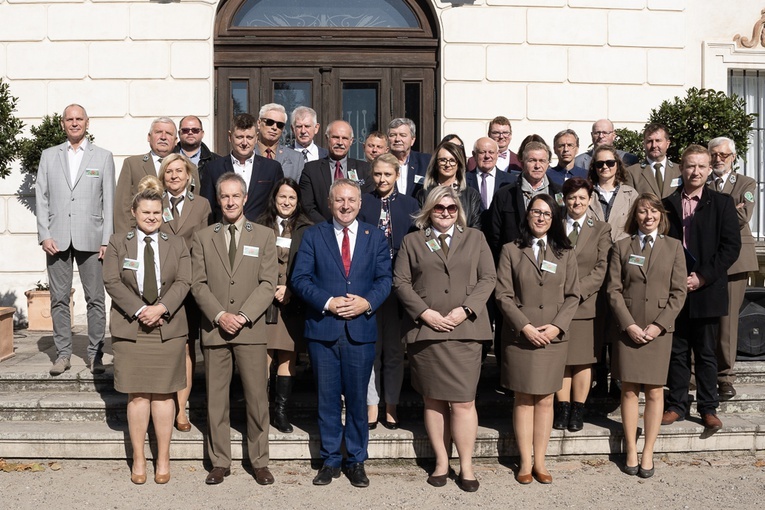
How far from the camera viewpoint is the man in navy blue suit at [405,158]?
6.46 meters

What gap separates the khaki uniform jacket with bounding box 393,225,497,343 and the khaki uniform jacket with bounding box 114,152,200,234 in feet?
5.96

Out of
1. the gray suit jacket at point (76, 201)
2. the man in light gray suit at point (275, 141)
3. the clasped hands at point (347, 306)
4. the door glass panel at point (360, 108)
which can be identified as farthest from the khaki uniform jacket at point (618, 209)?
the door glass panel at point (360, 108)

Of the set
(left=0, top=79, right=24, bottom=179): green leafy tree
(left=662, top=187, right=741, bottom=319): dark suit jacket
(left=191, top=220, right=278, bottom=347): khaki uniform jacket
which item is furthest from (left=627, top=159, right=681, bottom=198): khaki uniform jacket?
(left=0, top=79, right=24, bottom=179): green leafy tree

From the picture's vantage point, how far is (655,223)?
558 centimetres

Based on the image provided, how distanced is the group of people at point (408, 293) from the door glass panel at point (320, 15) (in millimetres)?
4110

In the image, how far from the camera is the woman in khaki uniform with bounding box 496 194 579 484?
5.34 metres

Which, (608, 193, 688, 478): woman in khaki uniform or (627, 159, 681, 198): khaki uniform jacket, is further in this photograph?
(627, 159, 681, 198): khaki uniform jacket

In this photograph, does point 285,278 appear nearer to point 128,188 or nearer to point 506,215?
point 128,188

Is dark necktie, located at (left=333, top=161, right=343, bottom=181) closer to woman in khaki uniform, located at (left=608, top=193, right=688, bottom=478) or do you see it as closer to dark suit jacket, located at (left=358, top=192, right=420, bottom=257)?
dark suit jacket, located at (left=358, top=192, right=420, bottom=257)

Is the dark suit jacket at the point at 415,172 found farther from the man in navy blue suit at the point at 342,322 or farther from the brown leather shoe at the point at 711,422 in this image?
the brown leather shoe at the point at 711,422

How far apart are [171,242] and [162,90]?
4.80 m

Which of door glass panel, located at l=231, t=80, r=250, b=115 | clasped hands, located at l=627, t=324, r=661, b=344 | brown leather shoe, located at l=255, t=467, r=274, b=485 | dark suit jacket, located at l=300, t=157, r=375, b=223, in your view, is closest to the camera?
brown leather shoe, located at l=255, t=467, r=274, b=485

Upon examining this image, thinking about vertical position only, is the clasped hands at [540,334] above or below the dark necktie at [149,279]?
below

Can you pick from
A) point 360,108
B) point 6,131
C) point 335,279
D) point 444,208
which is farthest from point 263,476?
point 360,108
